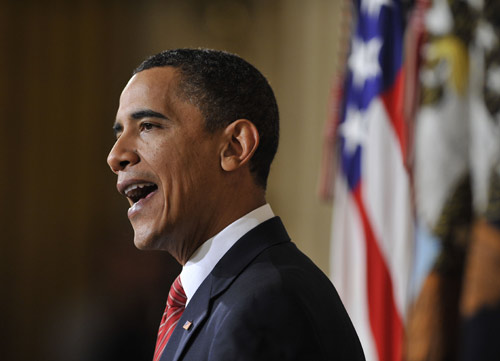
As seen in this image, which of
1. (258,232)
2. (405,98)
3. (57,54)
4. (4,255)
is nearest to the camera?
(258,232)

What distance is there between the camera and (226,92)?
1562mm

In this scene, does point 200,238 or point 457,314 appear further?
point 457,314

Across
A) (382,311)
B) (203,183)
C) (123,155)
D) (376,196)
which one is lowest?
(382,311)

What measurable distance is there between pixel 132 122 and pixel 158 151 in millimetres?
111

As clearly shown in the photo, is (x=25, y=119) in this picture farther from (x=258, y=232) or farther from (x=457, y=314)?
(x=258, y=232)

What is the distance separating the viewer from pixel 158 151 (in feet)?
4.88

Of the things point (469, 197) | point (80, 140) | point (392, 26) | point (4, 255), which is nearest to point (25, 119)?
point (80, 140)

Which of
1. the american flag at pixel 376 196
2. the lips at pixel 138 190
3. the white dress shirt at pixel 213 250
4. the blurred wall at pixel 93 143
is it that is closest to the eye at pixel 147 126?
the lips at pixel 138 190

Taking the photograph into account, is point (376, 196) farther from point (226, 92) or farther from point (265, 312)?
point (265, 312)

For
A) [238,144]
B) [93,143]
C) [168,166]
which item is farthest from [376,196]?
[93,143]

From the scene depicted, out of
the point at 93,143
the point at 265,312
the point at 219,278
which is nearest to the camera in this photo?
the point at 265,312

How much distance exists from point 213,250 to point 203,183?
160 mm

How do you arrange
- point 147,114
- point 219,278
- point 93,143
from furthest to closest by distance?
point 93,143
point 147,114
point 219,278

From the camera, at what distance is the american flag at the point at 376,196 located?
2959 millimetres
